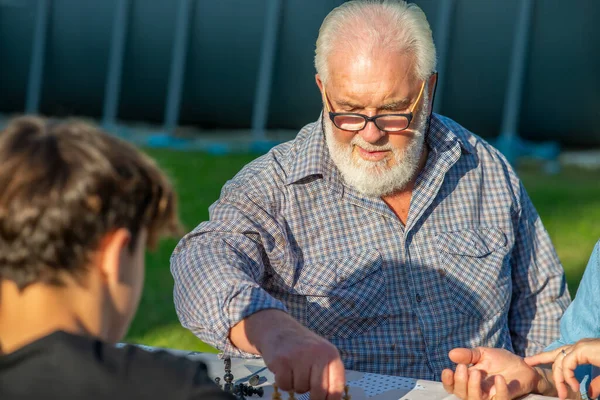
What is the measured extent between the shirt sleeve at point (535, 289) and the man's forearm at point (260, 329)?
4.33 feet

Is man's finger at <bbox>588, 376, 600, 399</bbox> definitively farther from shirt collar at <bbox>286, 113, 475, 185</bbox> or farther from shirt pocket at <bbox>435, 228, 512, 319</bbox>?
shirt collar at <bbox>286, 113, 475, 185</bbox>

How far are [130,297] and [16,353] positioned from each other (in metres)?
0.30

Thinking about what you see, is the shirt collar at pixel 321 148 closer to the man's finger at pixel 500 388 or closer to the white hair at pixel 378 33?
the white hair at pixel 378 33

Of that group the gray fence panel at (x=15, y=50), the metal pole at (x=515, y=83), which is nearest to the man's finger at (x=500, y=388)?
the metal pole at (x=515, y=83)

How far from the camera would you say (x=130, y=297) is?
1882 mm

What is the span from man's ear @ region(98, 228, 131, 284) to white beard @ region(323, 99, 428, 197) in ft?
5.14

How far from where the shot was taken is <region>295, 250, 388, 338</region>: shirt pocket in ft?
10.3

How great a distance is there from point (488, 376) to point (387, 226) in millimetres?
810

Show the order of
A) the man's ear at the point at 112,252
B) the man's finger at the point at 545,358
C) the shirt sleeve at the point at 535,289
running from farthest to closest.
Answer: the shirt sleeve at the point at 535,289, the man's finger at the point at 545,358, the man's ear at the point at 112,252

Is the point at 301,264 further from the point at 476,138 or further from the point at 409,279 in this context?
the point at 476,138

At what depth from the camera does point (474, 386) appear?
242 centimetres

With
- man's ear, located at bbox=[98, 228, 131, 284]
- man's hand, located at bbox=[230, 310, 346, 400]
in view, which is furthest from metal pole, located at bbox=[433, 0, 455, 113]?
man's ear, located at bbox=[98, 228, 131, 284]

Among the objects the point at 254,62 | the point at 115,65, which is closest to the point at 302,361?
the point at 254,62

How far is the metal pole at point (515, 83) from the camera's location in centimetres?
1129
